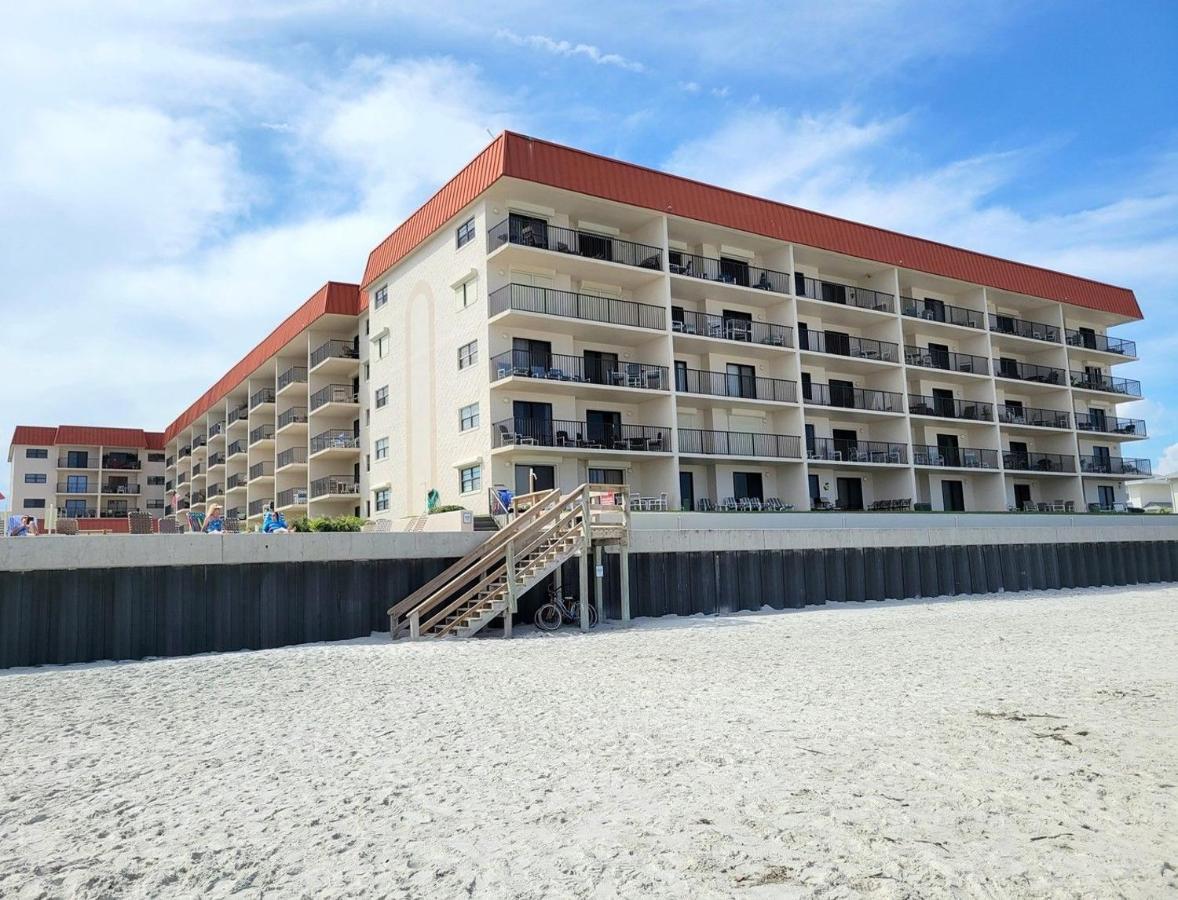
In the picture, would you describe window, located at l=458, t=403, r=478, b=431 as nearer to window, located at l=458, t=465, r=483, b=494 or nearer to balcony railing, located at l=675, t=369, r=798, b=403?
window, located at l=458, t=465, r=483, b=494

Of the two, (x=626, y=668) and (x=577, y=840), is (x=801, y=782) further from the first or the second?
(x=626, y=668)

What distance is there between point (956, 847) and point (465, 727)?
529cm

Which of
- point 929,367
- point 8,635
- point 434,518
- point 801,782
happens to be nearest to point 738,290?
point 929,367

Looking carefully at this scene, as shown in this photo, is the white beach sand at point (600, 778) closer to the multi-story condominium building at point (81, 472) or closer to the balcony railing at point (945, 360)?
the balcony railing at point (945, 360)

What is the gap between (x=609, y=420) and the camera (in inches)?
1319

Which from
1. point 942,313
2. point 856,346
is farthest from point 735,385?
point 942,313

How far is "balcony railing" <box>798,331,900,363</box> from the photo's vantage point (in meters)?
39.6

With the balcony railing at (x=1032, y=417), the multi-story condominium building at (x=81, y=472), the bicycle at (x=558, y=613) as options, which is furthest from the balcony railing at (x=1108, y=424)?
the multi-story condominium building at (x=81, y=472)

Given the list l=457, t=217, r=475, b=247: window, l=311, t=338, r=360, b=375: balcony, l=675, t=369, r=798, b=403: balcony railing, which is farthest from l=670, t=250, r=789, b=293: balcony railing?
l=311, t=338, r=360, b=375: balcony

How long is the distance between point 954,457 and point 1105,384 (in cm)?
1486

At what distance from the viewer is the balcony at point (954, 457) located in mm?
41188

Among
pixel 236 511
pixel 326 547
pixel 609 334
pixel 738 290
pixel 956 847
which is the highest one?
pixel 738 290

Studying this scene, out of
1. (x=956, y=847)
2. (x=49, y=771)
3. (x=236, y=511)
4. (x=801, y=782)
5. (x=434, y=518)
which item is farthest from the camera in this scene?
(x=236, y=511)

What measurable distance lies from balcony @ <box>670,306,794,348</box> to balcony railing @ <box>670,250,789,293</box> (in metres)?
1.45
